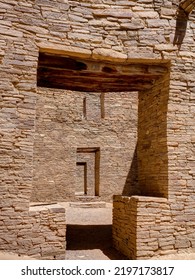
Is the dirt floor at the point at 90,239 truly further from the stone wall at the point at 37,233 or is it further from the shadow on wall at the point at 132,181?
the shadow on wall at the point at 132,181

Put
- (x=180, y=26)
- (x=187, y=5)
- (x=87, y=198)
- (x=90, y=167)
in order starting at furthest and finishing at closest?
(x=90, y=167)
(x=87, y=198)
(x=180, y=26)
(x=187, y=5)

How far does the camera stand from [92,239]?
6.29 metres

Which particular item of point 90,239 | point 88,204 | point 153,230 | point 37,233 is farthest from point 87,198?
point 37,233

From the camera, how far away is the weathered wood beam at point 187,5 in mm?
4982

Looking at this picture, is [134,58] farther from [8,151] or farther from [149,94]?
[8,151]

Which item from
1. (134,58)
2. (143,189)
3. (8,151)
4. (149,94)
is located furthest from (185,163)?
(8,151)

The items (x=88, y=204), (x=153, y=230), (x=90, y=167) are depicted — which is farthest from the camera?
(x=90, y=167)

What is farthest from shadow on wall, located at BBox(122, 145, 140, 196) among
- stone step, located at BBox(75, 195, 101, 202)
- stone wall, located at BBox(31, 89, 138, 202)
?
stone step, located at BBox(75, 195, 101, 202)

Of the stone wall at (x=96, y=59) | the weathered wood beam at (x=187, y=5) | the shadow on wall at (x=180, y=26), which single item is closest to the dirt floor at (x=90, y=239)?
the stone wall at (x=96, y=59)

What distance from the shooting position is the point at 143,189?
5750mm

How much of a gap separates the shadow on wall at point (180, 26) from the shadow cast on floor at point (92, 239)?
379 cm

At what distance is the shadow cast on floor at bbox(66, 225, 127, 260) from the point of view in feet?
18.2

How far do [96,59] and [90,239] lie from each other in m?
3.63

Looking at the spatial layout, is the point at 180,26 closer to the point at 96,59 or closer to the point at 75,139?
the point at 96,59
